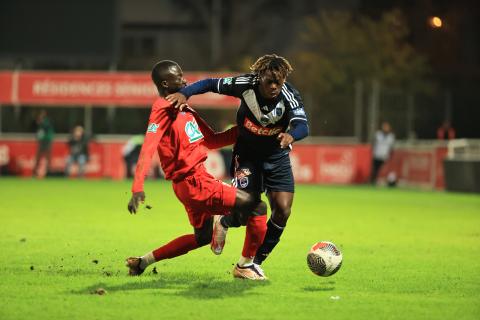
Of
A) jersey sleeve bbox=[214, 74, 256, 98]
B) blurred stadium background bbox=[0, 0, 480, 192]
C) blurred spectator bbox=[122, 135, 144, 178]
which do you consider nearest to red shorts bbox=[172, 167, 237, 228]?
jersey sleeve bbox=[214, 74, 256, 98]

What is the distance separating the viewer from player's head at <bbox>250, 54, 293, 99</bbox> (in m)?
9.06

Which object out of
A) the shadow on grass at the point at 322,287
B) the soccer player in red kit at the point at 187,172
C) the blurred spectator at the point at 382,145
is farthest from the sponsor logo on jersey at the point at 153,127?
the blurred spectator at the point at 382,145

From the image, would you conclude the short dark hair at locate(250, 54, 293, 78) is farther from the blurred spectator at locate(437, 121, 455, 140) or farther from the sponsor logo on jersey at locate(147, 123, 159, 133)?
the blurred spectator at locate(437, 121, 455, 140)

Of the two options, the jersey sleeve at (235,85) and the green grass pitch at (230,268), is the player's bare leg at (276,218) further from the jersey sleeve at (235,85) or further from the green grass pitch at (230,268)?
the jersey sleeve at (235,85)

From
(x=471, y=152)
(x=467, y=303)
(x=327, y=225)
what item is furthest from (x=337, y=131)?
(x=467, y=303)

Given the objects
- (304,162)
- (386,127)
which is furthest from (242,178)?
(304,162)

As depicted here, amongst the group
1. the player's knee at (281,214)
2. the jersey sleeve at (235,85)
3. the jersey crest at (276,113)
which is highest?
the jersey sleeve at (235,85)

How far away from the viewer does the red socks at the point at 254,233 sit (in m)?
9.43

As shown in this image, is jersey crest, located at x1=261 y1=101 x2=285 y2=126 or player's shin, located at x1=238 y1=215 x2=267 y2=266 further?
player's shin, located at x1=238 y1=215 x2=267 y2=266

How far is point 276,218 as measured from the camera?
9594 millimetres

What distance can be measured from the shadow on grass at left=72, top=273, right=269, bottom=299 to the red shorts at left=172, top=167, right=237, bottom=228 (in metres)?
0.68

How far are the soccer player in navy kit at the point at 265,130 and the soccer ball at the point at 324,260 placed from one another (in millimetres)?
392

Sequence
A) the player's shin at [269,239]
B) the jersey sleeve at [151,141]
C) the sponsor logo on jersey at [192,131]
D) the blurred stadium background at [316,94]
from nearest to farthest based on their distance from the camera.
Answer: the jersey sleeve at [151,141], the sponsor logo on jersey at [192,131], the player's shin at [269,239], the blurred stadium background at [316,94]

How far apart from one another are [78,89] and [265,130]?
75.1 feet
